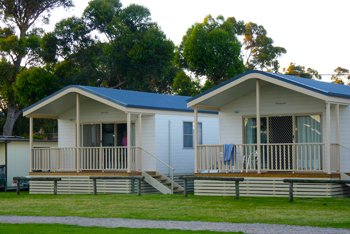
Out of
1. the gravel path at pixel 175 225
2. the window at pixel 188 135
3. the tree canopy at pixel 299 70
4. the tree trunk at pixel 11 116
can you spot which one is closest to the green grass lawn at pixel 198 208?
the gravel path at pixel 175 225

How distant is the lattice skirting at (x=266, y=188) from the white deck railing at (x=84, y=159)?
3.90 meters

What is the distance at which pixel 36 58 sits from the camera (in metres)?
47.1

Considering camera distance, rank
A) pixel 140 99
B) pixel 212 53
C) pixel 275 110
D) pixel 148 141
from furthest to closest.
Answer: pixel 212 53, pixel 140 99, pixel 148 141, pixel 275 110

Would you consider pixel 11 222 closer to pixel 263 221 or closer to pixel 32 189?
pixel 263 221

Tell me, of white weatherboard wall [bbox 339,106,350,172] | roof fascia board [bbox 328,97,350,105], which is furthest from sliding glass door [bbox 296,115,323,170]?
roof fascia board [bbox 328,97,350,105]

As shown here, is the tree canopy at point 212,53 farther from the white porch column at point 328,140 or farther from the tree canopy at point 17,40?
the white porch column at point 328,140

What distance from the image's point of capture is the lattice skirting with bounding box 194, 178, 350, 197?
73.5 feet

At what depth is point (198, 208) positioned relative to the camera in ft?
65.2

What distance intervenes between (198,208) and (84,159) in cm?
1013

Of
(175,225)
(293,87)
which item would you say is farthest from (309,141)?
(175,225)

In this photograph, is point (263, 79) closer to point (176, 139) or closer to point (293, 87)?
point (293, 87)

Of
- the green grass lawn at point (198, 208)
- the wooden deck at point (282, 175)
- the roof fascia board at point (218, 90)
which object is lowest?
the green grass lawn at point (198, 208)

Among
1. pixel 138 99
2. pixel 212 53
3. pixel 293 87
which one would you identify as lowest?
pixel 293 87

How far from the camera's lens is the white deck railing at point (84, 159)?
92.5 feet
